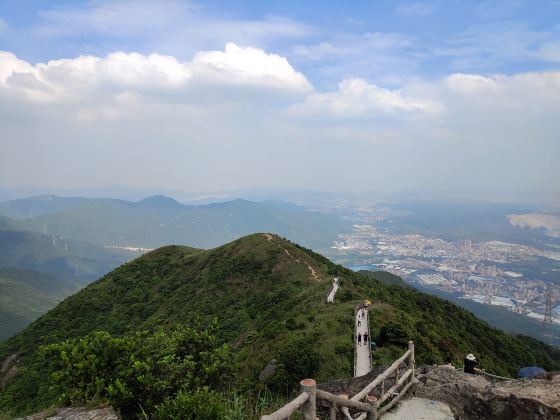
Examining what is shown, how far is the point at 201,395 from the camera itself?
10.3m

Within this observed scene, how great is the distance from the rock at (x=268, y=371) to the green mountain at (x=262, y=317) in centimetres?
76

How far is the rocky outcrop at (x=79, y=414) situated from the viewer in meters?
11.0

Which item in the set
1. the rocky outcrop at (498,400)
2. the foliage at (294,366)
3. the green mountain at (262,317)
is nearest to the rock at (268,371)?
the green mountain at (262,317)

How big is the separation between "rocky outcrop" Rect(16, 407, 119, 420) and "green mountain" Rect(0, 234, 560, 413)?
652 inches

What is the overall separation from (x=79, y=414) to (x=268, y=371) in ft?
68.6

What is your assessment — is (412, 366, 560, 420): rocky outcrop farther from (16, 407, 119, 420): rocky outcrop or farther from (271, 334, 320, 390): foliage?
(271, 334, 320, 390): foliage

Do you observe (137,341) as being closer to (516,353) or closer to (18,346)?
(18,346)

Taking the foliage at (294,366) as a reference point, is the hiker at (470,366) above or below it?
above

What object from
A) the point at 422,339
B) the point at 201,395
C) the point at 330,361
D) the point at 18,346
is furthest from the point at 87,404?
the point at 18,346

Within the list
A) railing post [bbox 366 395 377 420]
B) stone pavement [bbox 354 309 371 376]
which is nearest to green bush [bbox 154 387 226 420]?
railing post [bbox 366 395 377 420]

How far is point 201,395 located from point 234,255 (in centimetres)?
6369

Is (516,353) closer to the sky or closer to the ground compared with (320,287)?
closer to the ground

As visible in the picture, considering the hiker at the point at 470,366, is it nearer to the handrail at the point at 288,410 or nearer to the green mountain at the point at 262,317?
the green mountain at the point at 262,317

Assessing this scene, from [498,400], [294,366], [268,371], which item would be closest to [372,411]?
[498,400]
